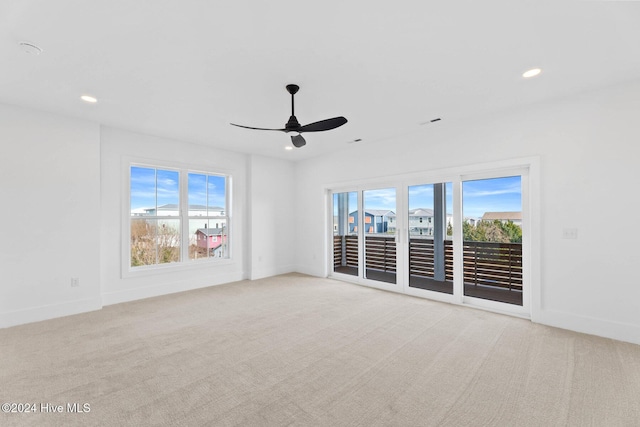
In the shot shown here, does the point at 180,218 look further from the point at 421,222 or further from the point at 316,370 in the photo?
the point at 421,222

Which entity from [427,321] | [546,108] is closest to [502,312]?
[427,321]

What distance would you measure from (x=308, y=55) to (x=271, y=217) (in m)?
4.24

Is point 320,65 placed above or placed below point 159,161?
above

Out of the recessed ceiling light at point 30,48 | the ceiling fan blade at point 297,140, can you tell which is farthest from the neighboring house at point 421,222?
the recessed ceiling light at point 30,48

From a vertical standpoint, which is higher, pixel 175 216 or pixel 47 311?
pixel 175 216

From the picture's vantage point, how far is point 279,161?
21.1 ft

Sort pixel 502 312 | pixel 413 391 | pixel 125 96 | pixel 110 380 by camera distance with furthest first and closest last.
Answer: pixel 502 312, pixel 125 96, pixel 110 380, pixel 413 391

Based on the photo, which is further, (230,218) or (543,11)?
(230,218)

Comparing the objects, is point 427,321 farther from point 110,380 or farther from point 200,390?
point 110,380

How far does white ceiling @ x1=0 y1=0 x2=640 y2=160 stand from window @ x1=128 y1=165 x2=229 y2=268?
1.38 metres

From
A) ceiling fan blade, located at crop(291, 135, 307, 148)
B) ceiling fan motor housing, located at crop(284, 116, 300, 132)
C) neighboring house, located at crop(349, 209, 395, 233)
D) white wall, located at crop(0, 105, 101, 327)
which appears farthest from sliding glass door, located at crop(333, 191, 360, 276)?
white wall, located at crop(0, 105, 101, 327)

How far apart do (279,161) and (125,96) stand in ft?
11.4

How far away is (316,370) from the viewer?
2443 mm

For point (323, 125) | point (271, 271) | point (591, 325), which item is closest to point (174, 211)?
point (271, 271)
